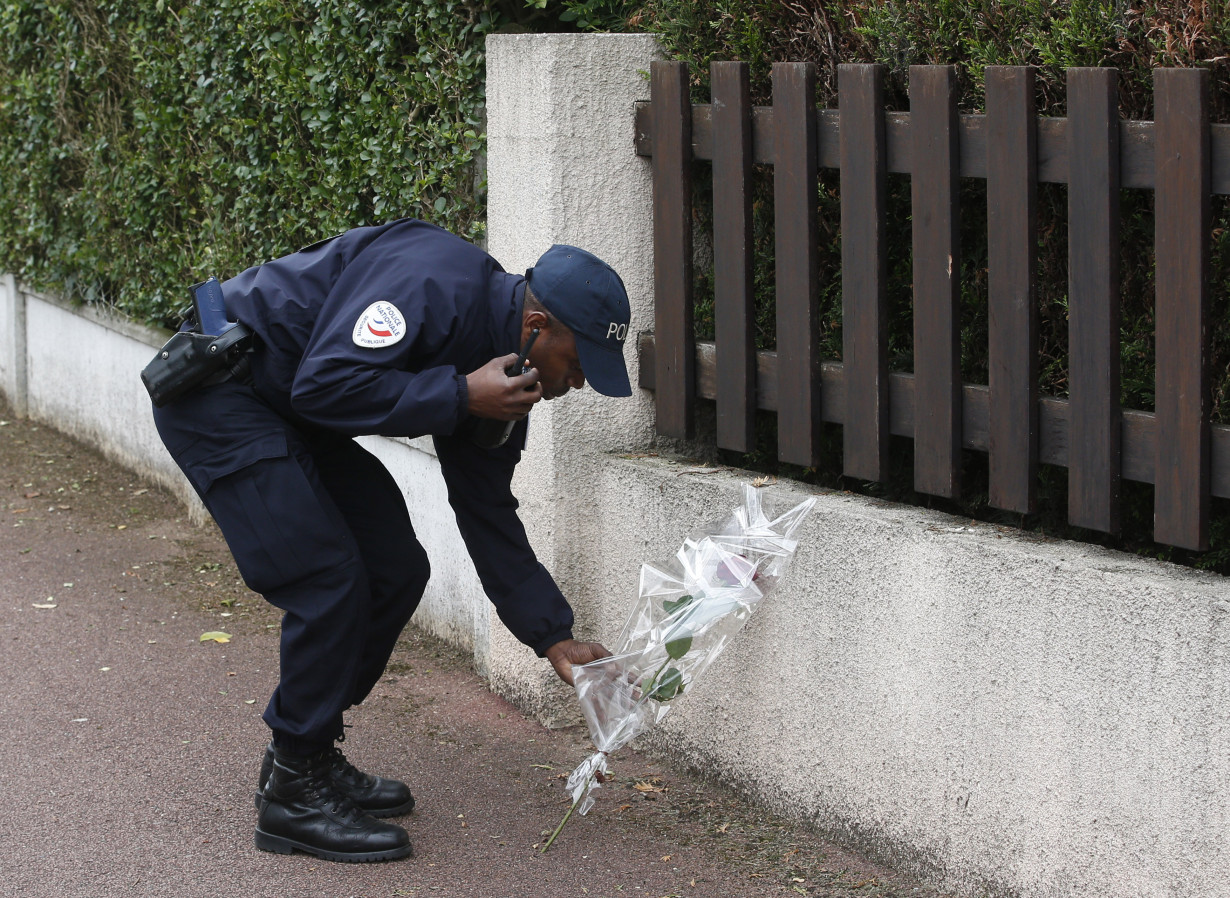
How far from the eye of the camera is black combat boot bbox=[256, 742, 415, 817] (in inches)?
148

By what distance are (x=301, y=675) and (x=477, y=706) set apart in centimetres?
121

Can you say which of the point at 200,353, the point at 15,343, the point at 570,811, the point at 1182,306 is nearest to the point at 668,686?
the point at 570,811

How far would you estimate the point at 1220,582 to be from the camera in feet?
9.12

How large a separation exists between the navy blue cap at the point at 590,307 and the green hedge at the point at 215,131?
162 centimetres

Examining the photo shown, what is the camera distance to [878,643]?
340 centimetres

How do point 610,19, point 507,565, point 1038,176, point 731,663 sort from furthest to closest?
point 610,19
point 731,663
point 507,565
point 1038,176

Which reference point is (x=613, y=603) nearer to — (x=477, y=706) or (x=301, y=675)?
(x=477, y=706)

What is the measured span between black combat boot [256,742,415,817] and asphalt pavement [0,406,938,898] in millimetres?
47

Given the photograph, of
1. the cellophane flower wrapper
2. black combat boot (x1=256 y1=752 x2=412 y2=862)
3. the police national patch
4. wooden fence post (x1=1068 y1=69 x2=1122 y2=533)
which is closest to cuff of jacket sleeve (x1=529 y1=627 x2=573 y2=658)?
the cellophane flower wrapper

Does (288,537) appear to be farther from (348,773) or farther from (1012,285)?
(1012,285)

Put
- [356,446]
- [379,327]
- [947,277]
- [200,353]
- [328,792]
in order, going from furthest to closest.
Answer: [356,446] → [328,792] → [200,353] → [947,277] → [379,327]

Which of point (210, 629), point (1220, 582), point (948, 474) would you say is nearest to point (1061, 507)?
point (948, 474)

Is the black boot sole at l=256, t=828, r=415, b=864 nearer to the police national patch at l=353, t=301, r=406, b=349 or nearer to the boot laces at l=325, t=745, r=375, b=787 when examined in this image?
the boot laces at l=325, t=745, r=375, b=787

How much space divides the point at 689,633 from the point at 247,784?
4.46 ft
